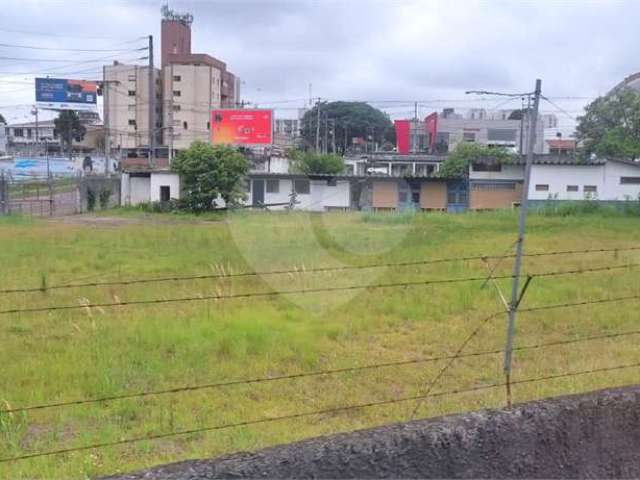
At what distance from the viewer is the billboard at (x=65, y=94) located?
44972mm

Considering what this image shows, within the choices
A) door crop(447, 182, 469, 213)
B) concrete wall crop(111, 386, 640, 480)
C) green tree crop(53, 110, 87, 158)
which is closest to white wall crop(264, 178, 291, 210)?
door crop(447, 182, 469, 213)

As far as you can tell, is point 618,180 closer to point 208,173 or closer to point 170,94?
point 208,173

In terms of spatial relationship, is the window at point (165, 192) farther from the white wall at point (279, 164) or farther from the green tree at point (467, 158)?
the green tree at point (467, 158)

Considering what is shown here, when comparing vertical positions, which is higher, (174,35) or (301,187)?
(174,35)

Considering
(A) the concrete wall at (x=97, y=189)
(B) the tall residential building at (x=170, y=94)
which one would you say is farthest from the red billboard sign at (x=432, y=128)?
(A) the concrete wall at (x=97, y=189)

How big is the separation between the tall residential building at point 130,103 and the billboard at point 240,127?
682 inches

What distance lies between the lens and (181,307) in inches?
340

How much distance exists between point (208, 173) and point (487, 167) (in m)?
14.6

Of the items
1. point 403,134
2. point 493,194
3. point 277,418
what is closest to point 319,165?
point 493,194

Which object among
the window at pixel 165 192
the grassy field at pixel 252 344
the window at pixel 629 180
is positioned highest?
the window at pixel 629 180

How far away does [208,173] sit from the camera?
1196 inches

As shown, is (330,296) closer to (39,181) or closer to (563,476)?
(563,476)

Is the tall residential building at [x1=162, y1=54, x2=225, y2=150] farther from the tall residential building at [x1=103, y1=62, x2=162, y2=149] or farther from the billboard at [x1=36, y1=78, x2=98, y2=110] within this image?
the billboard at [x1=36, y1=78, x2=98, y2=110]

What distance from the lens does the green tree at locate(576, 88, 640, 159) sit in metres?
36.4
